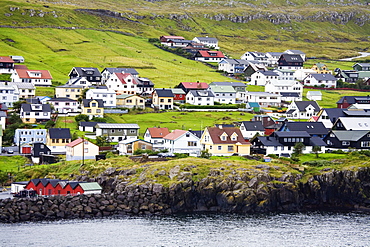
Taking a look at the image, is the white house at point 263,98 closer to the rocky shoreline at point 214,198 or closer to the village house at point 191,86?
the village house at point 191,86

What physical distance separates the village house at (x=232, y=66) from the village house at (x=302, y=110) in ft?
149

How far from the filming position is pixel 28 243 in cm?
5359

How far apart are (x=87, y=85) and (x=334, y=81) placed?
58909mm

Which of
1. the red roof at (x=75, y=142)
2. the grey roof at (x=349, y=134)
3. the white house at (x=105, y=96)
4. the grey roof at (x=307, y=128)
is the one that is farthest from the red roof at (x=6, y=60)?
the grey roof at (x=349, y=134)

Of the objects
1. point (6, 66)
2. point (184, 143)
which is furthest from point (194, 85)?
point (184, 143)

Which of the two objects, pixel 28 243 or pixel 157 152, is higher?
pixel 157 152

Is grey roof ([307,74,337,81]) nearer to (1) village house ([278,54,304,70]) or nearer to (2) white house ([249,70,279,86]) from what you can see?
(2) white house ([249,70,279,86])

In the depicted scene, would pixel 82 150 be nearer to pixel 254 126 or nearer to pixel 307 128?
pixel 254 126

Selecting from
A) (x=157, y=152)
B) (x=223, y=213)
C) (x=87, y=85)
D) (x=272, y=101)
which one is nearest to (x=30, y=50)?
(x=87, y=85)

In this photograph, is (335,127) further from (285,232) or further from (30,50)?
(30,50)

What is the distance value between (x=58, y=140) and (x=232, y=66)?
80.0 m

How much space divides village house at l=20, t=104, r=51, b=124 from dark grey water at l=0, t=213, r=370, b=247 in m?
41.3

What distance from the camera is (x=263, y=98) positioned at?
5039 inches

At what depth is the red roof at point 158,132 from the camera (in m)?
88.6
